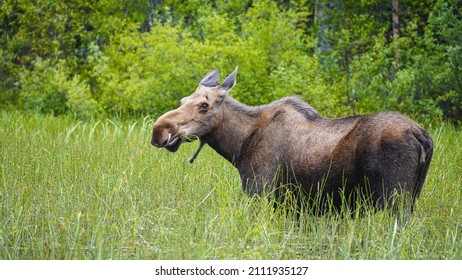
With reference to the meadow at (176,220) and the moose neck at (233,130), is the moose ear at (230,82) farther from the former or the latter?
the meadow at (176,220)

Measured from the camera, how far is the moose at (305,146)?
6.83m

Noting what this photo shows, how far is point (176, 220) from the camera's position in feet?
23.4

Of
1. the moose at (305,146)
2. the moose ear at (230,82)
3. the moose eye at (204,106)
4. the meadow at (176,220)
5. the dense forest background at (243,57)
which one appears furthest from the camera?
the dense forest background at (243,57)

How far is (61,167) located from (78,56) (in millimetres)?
16122

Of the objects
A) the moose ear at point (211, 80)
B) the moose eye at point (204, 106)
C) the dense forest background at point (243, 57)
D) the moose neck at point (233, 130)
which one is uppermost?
the moose ear at point (211, 80)

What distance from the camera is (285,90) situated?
1656 centimetres

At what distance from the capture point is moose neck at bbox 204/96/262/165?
7914mm

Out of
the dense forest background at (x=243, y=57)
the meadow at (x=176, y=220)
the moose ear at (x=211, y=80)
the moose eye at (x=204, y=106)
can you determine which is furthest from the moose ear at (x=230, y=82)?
the dense forest background at (x=243, y=57)

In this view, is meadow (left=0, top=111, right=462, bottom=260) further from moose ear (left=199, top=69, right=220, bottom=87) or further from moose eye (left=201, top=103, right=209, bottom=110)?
moose ear (left=199, top=69, right=220, bottom=87)

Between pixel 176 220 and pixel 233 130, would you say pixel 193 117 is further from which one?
pixel 176 220

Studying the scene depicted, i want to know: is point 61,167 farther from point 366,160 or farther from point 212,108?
point 366,160

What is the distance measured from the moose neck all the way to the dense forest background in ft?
27.8

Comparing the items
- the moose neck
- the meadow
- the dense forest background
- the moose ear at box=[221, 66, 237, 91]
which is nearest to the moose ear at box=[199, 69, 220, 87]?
the moose ear at box=[221, 66, 237, 91]
